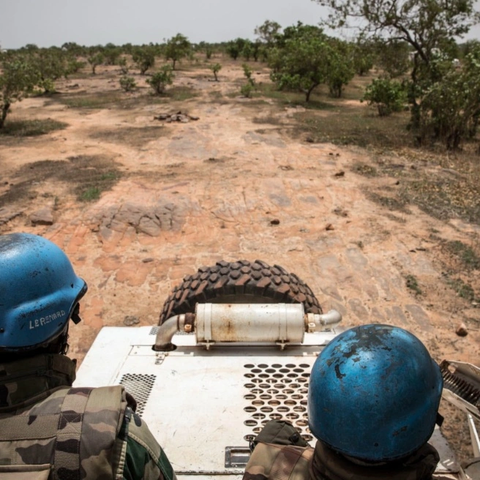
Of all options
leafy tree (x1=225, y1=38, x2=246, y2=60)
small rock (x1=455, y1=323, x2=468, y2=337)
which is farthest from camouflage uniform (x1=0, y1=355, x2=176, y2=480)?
leafy tree (x1=225, y1=38, x2=246, y2=60)

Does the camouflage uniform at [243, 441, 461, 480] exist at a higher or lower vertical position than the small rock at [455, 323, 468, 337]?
higher

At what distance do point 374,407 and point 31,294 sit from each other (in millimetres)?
1137

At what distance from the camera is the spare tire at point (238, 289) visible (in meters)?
3.68

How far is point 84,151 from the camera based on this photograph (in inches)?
464

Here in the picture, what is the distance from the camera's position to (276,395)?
2533mm

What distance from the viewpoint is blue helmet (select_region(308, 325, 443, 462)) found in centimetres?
141

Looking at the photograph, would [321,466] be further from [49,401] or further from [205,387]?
[205,387]

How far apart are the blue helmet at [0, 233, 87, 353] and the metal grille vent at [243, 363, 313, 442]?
0.97 metres

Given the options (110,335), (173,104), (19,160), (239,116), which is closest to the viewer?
(110,335)

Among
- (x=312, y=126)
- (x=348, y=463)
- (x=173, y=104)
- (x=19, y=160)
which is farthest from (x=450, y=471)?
(x=173, y=104)

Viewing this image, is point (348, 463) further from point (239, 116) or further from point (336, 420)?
point (239, 116)

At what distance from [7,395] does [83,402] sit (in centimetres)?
23

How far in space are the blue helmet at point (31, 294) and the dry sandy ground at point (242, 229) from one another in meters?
3.19

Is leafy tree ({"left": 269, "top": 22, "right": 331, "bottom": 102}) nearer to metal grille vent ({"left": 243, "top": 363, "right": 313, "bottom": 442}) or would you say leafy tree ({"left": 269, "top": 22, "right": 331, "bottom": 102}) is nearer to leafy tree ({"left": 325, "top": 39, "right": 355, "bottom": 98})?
leafy tree ({"left": 325, "top": 39, "right": 355, "bottom": 98})
